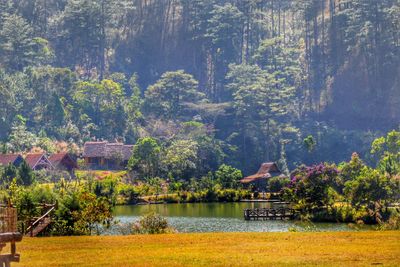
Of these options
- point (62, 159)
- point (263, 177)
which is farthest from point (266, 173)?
point (62, 159)

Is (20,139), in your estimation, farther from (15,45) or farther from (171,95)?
(15,45)

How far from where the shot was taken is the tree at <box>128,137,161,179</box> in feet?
413

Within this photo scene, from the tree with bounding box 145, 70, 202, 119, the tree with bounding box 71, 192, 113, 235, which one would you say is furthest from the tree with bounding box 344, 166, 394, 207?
the tree with bounding box 145, 70, 202, 119

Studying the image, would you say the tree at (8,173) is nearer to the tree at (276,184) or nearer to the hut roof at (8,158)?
the hut roof at (8,158)

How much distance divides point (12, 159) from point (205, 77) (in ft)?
199

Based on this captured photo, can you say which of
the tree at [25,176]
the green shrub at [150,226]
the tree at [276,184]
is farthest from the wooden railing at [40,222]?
the tree at [276,184]

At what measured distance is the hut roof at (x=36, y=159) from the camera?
12650 centimetres

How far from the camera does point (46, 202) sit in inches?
2222

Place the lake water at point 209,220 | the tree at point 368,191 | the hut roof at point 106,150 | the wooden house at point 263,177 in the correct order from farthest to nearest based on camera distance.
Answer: the hut roof at point 106,150 → the wooden house at point 263,177 → the tree at point 368,191 → the lake water at point 209,220

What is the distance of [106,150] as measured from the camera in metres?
138

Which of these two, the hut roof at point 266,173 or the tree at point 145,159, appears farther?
the hut roof at point 266,173

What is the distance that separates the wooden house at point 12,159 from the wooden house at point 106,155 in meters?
13.5

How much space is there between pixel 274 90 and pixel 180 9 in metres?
37.1

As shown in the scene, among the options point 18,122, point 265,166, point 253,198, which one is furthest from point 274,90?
point 253,198
